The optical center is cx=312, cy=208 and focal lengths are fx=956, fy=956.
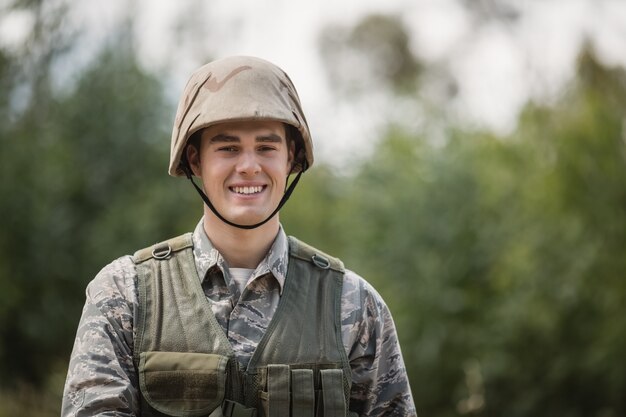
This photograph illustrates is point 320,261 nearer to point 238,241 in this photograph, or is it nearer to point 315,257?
point 315,257

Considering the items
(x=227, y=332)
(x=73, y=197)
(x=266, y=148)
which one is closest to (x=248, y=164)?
(x=266, y=148)

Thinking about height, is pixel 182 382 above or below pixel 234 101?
below

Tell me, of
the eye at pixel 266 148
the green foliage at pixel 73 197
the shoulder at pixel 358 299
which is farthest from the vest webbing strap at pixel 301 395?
the green foliage at pixel 73 197

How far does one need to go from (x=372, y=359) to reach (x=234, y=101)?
102 cm

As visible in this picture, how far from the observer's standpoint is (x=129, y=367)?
307 cm

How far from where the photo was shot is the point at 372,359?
133 inches

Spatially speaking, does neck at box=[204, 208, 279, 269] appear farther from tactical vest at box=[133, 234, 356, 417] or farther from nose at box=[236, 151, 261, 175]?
nose at box=[236, 151, 261, 175]

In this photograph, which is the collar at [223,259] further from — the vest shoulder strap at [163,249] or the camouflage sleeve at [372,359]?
the camouflage sleeve at [372,359]

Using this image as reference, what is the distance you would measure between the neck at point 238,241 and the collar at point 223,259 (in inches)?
1.1

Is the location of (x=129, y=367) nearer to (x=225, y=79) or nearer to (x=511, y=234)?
(x=225, y=79)

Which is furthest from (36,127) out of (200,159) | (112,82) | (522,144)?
(200,159)

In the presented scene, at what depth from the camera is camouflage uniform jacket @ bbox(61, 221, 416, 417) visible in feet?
9.82

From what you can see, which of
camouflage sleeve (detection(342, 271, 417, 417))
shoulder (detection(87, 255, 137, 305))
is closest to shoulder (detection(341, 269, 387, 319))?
camouflage sleeve (detection(342, 271, 417, 417))

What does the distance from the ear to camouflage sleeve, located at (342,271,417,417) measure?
2.20ft
